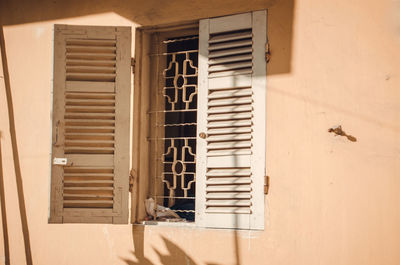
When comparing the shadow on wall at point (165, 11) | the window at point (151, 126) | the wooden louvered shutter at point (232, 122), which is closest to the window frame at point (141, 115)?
the window at point (151, 126)

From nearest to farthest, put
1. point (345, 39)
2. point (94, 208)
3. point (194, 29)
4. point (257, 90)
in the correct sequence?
1. point (345, 39)
2. point (257, 90)
3. point (94, 208)
4. point (194, 29)

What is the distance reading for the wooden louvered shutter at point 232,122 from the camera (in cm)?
292

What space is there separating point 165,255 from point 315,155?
1480mm

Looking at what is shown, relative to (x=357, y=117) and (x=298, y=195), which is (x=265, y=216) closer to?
(x=298, y=195)

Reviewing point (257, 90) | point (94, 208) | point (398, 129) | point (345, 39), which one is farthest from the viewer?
point (94, 208)

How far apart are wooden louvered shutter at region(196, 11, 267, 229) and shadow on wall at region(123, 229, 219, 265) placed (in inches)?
11.9

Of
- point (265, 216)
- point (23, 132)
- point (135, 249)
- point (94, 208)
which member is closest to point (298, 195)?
point (265, 216)

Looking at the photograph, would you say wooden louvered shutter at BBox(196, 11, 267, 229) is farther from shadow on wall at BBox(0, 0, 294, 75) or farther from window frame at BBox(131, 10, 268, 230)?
window frame at BBox(131, 10, 268, 230)

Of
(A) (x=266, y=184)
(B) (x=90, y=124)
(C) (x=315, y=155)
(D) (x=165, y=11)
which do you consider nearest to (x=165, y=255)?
(A) (x=266, y=184)

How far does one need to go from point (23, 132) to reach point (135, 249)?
1626mm

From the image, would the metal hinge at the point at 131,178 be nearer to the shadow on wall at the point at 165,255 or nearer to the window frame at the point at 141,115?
the window frame at the point at 141,115

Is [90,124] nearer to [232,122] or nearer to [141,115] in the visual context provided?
[141,115]

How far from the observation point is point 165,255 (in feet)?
10.2

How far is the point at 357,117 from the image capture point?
2643 millimetres
